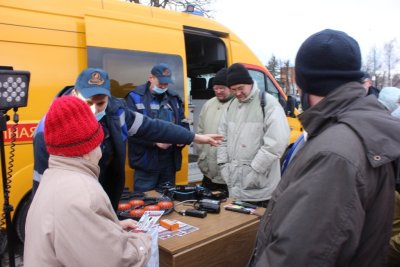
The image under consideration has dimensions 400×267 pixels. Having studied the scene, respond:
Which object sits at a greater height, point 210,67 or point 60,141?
point 210,67

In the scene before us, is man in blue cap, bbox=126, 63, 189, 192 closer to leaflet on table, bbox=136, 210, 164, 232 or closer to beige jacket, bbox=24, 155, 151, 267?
leaflet on table, bbox=136, 210, 164, 232

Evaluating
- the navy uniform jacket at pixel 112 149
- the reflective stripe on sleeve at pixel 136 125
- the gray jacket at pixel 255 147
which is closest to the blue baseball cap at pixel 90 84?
the navy uniform jacket at pixel 112 149

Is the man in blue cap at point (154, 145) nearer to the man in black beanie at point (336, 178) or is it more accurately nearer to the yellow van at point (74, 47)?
the yellow van at point (74, 47)

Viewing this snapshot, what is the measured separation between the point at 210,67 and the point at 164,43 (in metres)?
1.87

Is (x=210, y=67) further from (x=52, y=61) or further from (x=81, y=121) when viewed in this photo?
(x=81, y=121)

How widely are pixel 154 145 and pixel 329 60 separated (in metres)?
2.77

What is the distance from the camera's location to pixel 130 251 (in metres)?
1.44

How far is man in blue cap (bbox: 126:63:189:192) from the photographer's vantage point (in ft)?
12.3

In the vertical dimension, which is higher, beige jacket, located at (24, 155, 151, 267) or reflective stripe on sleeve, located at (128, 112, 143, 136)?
reflective stripe on sleeve, located at (128, 112, 143, 136)

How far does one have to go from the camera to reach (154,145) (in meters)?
3.79

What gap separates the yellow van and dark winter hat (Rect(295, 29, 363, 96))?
277 cm

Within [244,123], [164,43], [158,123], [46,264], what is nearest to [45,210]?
[46,264]

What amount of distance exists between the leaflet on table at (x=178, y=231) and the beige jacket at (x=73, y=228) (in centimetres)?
52

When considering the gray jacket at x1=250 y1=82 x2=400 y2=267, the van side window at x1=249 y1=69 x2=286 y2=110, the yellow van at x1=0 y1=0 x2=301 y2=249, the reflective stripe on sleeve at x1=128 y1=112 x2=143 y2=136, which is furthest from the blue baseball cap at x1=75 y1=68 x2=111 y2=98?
the van side window at x1=249 y1=69 x2=286 y2=110
